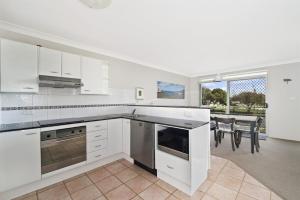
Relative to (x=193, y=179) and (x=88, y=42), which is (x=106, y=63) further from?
(x=193, y=179)

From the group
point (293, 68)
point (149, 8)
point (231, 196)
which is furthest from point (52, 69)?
point (293, 68)

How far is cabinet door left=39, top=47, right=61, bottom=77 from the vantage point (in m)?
2.15

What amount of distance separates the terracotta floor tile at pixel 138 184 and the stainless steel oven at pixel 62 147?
91 cm

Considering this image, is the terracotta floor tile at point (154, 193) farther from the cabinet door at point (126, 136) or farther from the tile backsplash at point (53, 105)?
the tile backsplash at point (53, 105)

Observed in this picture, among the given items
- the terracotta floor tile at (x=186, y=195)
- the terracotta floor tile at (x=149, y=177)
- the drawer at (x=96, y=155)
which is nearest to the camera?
the terracotta floor tile at (x=186, y=195)

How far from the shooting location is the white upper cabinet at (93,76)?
8.58 ft

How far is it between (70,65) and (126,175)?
2168 mm

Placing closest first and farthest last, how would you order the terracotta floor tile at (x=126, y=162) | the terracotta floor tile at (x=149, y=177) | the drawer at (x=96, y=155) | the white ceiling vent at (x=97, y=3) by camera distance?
1. the white ceiling vent at (x=97, y=3)
2. the terracotta floor tile at (x=149, y=177)
3. the drawer at (x=96, y=155)
4. the terracotta floor tile at (x=126, y=162)

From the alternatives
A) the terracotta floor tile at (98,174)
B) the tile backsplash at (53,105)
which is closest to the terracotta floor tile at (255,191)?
the terracotta floor tile at (98,174)

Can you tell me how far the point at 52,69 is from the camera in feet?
7.33

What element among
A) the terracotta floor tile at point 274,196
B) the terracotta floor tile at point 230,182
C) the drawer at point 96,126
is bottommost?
the terracotta floor tile at point 230,182

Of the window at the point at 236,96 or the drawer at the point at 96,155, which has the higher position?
the window at the point at 236,96

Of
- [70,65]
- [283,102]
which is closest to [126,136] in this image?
[70,65]

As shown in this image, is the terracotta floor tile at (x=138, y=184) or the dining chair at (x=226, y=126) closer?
the terracotta floor tile at (x=138, y=184)
